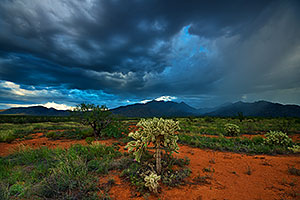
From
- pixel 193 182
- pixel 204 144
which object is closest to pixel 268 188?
pixel 193 182

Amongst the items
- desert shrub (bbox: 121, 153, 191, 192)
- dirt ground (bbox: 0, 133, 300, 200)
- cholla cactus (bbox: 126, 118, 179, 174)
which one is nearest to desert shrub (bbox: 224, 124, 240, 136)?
dirt ground (bbox: 0, 133, 300, 200)

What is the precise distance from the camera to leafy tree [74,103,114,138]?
10617mm

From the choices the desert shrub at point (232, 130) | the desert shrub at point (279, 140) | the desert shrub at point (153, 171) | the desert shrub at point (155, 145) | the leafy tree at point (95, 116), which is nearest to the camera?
the desert shrub at point (153, 171)

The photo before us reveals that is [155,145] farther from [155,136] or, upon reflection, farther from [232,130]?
[232,130]

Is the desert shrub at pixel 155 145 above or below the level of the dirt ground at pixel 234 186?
above

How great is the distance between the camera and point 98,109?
37.1 feet

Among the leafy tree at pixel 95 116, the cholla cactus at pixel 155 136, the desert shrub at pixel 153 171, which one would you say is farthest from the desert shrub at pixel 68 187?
the leafy tree at pixel 95 116

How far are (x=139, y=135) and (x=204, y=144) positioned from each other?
20.3 feet

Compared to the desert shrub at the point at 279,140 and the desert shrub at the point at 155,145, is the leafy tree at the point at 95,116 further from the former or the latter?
the desert shrub at the point at 279,140

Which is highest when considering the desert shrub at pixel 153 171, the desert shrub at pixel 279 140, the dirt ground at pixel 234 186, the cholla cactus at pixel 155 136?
the cholla cactus at pixel 155 136

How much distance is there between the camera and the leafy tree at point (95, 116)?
10.6m

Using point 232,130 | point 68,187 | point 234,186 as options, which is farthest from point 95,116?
point 232,130

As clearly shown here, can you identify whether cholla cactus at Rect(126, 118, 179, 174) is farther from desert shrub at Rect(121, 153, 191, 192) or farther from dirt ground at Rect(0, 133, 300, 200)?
dirt ground at Rect(0, 133, 300, 200)

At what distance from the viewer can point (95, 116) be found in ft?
35.6
